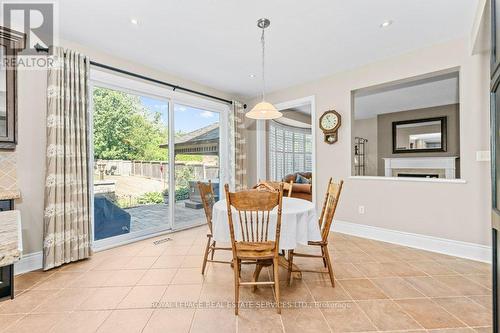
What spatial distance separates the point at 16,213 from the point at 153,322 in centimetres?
176

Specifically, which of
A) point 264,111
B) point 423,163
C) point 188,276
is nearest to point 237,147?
point 264,111

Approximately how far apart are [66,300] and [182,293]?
3.19 ft

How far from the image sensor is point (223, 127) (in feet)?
16.5

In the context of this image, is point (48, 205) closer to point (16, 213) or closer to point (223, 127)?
point (16, 213)

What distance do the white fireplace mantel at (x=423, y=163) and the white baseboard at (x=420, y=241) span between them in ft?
10.4

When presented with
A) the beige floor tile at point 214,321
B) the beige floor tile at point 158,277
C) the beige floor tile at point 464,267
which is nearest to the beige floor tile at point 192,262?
the beige floor tile at point 158,277

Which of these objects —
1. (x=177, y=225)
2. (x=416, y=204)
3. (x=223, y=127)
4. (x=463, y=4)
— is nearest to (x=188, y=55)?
(x=223, y=127)

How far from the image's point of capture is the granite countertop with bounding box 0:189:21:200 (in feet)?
7.63

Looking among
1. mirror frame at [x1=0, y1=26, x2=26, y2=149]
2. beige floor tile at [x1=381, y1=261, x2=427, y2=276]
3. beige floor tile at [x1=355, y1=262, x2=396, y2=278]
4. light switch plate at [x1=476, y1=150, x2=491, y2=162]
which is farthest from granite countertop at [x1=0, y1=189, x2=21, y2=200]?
light switch plate at [x1=476, y1=150, x2=491, y2=162]

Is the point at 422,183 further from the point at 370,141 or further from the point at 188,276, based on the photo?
the point at 370,141

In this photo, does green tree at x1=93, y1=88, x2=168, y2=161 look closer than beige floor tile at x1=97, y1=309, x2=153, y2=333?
No

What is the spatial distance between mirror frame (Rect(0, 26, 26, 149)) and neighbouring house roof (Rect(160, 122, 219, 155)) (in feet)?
5.93

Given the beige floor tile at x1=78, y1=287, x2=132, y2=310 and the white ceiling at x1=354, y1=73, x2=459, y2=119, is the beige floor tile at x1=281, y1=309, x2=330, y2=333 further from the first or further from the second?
the white ceiling at x1=354, y1=73, x2=459, y2=119

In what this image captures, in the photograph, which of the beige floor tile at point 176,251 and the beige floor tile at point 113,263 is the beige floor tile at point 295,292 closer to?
the beige floor tile at point 176,251
